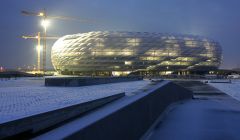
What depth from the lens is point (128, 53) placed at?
13888cm

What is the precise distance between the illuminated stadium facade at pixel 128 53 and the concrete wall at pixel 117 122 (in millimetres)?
122344

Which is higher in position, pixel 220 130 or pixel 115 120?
pixel 115 120

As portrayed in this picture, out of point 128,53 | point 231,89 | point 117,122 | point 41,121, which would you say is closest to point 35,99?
point 117,122

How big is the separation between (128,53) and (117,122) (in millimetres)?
130223

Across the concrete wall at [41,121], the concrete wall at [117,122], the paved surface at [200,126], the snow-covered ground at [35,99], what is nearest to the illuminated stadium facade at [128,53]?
the paved surface at [200,126]

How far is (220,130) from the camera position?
1392 cm

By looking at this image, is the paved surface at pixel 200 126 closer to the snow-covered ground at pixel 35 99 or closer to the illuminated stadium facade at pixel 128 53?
the snow-covered ground at pixel 35 99

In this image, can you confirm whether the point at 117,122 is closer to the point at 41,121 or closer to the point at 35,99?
the point at 41,121

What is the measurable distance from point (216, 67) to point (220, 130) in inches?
5871

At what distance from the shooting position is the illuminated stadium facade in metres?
139

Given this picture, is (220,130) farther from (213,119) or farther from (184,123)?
(213,119)

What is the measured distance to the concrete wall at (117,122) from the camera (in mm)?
6430

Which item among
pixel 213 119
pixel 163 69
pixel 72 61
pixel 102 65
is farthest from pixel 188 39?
pixel 213 119

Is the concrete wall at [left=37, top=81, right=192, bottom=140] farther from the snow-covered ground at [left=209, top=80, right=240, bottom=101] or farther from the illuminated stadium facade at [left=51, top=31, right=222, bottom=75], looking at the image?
the illuminated stadium facade at [left=51, top=31, right=222, bottom=75]
